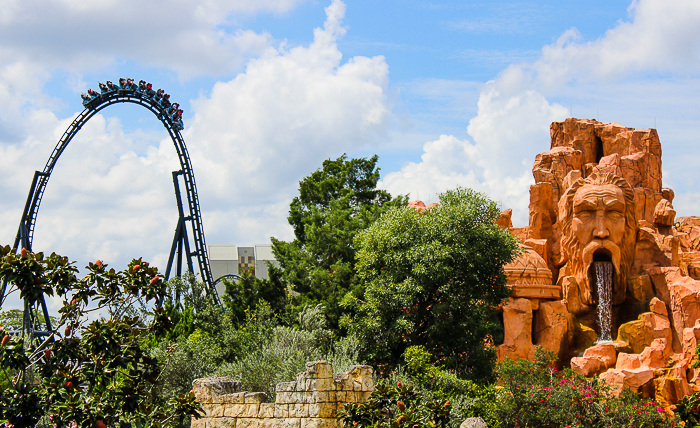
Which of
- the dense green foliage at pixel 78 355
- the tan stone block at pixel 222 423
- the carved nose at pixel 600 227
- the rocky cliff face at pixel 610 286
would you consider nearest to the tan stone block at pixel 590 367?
the rocky cliff face at pixel 610 286

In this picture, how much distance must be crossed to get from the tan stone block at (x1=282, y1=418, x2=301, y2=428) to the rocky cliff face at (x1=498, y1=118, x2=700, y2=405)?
36.5 feet

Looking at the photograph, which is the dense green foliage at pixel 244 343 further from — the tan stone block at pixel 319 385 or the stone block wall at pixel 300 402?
the tan stone block at pixel 319 385

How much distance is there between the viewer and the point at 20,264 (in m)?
7.20

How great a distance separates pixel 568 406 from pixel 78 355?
12532mm

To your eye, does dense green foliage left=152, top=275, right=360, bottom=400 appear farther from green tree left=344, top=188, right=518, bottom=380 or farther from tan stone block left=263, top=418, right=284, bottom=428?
tan stone block left=263, top=418, right=284, bottom=428

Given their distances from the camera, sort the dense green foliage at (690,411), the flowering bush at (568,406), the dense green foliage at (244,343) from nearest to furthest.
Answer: the dense green foliage at (690,411) < the flowering bush at (568,406) < the dense green foliage at (244,343)

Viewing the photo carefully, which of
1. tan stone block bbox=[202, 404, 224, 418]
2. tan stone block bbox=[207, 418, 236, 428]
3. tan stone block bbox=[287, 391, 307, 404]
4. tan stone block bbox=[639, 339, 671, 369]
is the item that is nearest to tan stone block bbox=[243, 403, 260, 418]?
tan stone block bbox=[207, 418, 236, 428]

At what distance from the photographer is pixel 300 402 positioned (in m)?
11.9

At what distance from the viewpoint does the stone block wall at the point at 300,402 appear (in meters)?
11.9

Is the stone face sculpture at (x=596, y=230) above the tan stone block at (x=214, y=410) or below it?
above

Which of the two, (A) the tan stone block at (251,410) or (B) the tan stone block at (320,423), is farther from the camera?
(A) the tan stone block at (251,410)

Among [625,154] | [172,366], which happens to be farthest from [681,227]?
[172,366]

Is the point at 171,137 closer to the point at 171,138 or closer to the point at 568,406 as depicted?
the point at 171,138

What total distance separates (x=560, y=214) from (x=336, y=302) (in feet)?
30.4
